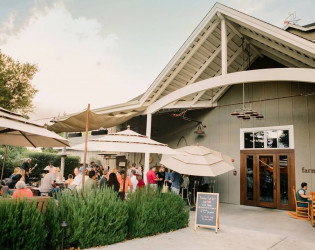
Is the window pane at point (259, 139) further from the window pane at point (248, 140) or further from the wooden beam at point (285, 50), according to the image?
the wooden beam at point (285, 50)

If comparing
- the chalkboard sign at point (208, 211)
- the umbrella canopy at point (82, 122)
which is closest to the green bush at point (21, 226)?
the chalkboard sign at point (208, 211)

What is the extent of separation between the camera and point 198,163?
763cm

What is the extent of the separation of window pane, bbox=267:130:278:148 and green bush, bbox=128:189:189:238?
539cm

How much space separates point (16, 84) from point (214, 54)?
1568 cm

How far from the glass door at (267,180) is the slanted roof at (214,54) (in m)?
3.47

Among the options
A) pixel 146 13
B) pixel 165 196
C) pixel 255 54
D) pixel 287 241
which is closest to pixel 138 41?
pixel 146 13

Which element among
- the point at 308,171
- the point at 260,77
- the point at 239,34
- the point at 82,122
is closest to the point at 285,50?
the point at 239,34

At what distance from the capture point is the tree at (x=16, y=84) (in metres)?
18.4

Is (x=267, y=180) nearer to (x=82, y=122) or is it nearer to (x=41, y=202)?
(x=82, y=122)

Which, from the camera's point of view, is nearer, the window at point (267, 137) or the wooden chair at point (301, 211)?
the wooden chair at point (301, 211)

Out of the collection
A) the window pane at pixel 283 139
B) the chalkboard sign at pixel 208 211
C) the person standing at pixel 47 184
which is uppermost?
the window pane at pixel 283 139

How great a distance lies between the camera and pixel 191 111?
13.0 meters

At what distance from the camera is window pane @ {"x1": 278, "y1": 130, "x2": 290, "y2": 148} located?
983 cm

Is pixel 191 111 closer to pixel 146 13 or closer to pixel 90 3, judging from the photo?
pixel 146 13
